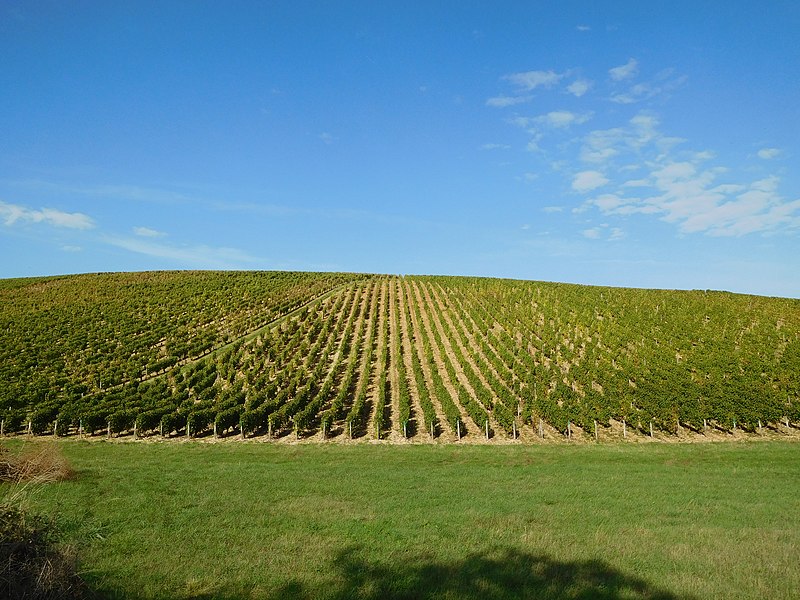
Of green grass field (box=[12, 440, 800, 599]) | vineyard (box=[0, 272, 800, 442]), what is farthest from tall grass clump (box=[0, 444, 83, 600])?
vineyard (box=[0, 272, 800, 442])

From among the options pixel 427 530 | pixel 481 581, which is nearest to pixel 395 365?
pixel 427 530

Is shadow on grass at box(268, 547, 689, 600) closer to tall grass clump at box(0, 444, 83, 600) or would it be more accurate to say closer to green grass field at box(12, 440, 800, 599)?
green grass field at box(12, 440, 800, 599)

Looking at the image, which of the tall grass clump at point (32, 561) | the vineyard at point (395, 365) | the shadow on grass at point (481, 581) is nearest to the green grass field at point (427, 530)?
the shadow on grass at point (481, 581)

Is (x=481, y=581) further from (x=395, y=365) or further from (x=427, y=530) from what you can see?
(x=395, y=365)

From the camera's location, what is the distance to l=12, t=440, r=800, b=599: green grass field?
7.99m

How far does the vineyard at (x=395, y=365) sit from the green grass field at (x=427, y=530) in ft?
36.1

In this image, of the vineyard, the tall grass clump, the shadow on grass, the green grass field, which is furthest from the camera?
the vineyard

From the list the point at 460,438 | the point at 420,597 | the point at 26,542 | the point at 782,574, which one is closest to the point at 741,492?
the point at 782,574

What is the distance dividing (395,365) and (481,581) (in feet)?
112

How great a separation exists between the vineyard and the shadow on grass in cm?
2001

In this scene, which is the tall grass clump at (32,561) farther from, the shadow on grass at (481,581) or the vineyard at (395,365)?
the vineyard at (395,365)

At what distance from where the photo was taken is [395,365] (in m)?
42.2

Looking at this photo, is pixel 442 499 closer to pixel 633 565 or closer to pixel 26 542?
pixel 633 565

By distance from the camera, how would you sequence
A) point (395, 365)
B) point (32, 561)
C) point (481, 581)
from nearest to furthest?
point (32, 561), point (481, 581), point (395, 365)
